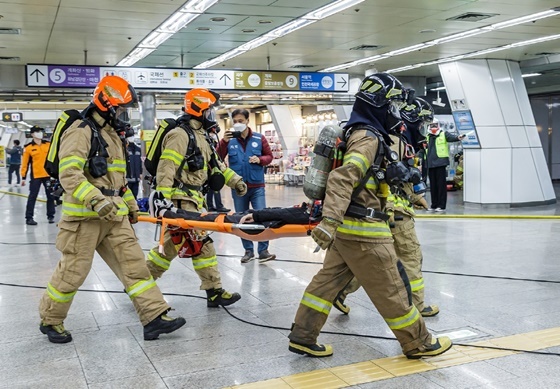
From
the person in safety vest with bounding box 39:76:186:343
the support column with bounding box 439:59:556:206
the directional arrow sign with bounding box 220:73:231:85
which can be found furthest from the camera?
the support column with bounding box 439:59:556:206

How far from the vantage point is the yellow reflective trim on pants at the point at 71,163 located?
13.7 feet

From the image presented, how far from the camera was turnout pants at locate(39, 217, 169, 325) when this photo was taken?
431 centimetres

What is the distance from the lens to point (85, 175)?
173 inches

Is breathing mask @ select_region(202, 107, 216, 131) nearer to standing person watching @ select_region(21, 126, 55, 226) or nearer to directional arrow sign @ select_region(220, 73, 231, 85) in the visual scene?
directional arrow sign @ select_region(220, 73, 231, 85)

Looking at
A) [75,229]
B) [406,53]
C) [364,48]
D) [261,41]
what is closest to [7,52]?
[261,41]

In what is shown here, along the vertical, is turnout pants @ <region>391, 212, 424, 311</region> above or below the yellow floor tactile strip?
above

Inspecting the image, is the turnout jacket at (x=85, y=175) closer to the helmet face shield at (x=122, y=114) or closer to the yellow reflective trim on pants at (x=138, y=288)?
the helmet face shield at (x=122, y=114)

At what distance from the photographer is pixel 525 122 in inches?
573

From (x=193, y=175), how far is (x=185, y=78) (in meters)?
7.19

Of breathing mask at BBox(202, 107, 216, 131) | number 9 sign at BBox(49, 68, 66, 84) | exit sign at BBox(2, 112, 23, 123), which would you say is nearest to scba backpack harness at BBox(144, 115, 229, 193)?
breathing mask at BBox(202, 107, 216, 131)

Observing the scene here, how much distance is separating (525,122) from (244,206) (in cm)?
969

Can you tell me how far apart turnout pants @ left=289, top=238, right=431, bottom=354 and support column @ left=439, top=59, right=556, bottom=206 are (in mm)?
11216

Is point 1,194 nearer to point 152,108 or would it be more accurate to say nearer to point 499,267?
point 152,108

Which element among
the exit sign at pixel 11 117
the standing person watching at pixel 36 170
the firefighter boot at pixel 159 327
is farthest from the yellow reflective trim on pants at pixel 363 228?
the exit sign at pixel 11 117
